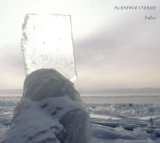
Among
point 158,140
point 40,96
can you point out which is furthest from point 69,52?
point 158,140

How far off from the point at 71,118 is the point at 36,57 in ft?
4.24

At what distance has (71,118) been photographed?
340cm

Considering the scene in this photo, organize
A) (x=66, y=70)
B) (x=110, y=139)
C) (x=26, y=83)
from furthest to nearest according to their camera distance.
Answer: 1. (x=110, y=139)
2. (x=66, y=70)
3. (x=26, y=83)

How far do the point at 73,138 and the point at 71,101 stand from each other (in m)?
0.37

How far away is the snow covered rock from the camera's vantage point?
127 inches

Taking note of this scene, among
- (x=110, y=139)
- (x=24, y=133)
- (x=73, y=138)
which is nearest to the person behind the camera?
(x=24, y=133)

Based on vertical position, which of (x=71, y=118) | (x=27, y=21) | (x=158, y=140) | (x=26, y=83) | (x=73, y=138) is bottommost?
(x=158, y=140)

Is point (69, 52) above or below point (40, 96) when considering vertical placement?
above

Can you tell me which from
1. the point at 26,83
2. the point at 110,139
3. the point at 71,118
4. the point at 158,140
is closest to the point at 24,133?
the point at 71,118

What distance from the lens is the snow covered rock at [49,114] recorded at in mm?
3219

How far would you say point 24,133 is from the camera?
3.22 metres

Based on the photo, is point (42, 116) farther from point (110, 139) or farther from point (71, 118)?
point (110, 139)

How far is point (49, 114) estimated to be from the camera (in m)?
3.40

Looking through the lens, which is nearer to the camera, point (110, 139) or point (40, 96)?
point (40, 96)
